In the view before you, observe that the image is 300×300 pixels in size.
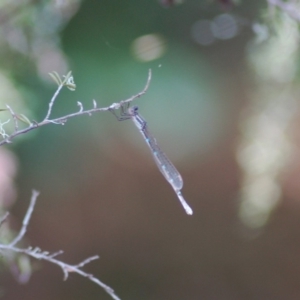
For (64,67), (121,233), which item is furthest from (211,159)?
(64,67)

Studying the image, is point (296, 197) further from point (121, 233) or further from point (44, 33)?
point (44, 33)

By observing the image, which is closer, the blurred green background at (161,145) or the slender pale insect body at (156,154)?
the slender pale insect body at (156,154)

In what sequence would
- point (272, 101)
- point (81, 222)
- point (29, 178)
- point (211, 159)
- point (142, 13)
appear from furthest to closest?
1. point (81, 222)
2. point (211, 159)
3. point (29, 178)
4. point (272, 101)
5. point (142, 13)

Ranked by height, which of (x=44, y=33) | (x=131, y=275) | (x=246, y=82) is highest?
(x=246, y=82)

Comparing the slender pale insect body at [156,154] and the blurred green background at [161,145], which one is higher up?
the blurred green background at [161,145]

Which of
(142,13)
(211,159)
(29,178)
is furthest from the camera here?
(211,159)

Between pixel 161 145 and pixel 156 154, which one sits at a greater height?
pixel 161 145

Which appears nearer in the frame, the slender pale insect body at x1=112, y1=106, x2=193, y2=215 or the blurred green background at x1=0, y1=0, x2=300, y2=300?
the slender pale insect body at x1=112, y1=106, x2=193, y2=215

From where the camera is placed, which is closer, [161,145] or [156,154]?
[156,154]
